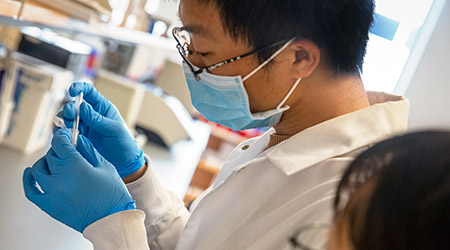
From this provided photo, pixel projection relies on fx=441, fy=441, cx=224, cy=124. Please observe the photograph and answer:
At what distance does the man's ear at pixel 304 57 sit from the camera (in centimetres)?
101

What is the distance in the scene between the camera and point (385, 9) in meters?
2.63

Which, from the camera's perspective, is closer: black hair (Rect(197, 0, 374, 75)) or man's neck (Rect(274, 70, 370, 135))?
black hair (Rect(197, 0, 374, 75))

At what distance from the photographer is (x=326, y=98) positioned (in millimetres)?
1073

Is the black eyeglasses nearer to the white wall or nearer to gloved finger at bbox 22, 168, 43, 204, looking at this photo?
gloved finger at bbox 22, 168, 43, 204

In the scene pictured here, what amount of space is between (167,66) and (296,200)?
9.68 ft

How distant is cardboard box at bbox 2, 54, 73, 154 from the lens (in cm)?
204

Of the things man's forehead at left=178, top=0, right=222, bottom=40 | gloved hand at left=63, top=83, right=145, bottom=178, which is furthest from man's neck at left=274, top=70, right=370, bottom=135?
gloved hand at left=63, top=83, right=145, bottom=178

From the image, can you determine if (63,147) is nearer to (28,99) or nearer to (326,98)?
(326,98)

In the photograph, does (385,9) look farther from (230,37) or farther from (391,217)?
(391,217)

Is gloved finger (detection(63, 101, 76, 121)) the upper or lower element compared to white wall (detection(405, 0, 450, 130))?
lower

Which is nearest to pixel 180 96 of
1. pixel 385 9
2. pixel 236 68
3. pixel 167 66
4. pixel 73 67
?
pixel 167 66

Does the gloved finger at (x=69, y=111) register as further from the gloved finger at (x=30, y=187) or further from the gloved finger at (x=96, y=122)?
the gloved finger at (x=30, y=187)

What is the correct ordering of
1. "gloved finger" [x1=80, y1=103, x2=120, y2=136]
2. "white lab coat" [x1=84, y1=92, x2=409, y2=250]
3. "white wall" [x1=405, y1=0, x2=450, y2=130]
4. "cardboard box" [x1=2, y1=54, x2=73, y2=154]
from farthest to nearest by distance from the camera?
1. "white wall" [x1=405, y1=0, x2=450, y2=130]
2. "cardboard box" [x1=2, y1=54, x2=73, y2=154]
3. "gloved finger" [x1=80, y1=103, x2=120, y2=136]
4. "white lab coat" [x1=84, y1=92, x2=409, y2=250]

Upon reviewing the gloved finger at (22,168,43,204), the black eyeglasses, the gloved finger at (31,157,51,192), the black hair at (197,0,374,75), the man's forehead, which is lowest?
the gloved finger at (22,168,43,204)
